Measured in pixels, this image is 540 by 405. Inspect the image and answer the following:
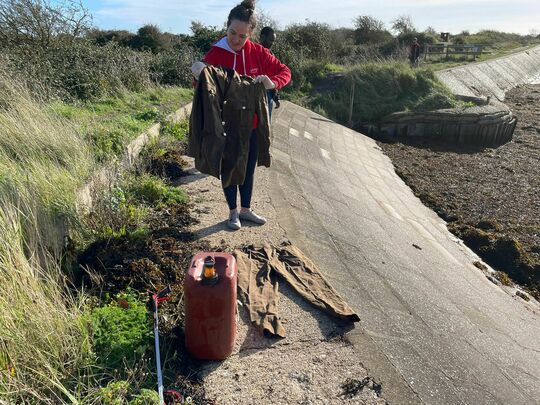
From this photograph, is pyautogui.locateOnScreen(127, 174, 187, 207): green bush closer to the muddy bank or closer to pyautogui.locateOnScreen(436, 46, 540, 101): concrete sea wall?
the muddy bank

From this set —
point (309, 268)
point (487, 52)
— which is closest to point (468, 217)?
point (309, 268)

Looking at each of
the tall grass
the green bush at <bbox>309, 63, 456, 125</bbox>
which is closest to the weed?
the tall grass

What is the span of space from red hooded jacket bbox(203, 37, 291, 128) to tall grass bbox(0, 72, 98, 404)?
1829 millimetres

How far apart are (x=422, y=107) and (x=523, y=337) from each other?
1330 centimetres

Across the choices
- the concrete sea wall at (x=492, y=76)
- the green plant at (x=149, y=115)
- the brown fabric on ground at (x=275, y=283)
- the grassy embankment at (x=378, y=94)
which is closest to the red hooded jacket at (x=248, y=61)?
the brown fabric on ground at (x=275, y=283)

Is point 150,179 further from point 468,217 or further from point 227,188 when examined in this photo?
point 468,217

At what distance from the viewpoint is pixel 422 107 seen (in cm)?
1708

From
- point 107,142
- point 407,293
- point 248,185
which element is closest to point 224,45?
point 248,185

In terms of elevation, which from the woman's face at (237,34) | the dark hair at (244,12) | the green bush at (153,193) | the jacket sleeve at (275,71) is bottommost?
the green bush at (153,193)

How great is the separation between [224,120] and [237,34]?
2.45ft

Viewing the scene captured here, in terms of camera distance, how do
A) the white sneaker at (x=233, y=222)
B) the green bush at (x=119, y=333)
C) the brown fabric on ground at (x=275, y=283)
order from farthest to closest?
the white sneaker at (x=233, y=222) → the brown fabric on ground at (x=275, y=283) → the green bush at (x=119, y=333)

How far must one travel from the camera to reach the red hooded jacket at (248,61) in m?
4.33

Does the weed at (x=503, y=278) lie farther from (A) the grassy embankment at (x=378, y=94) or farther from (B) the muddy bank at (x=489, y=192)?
(A) the grassy embankment at (x=378, y=94)

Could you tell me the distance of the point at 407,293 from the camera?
475 centimetres
